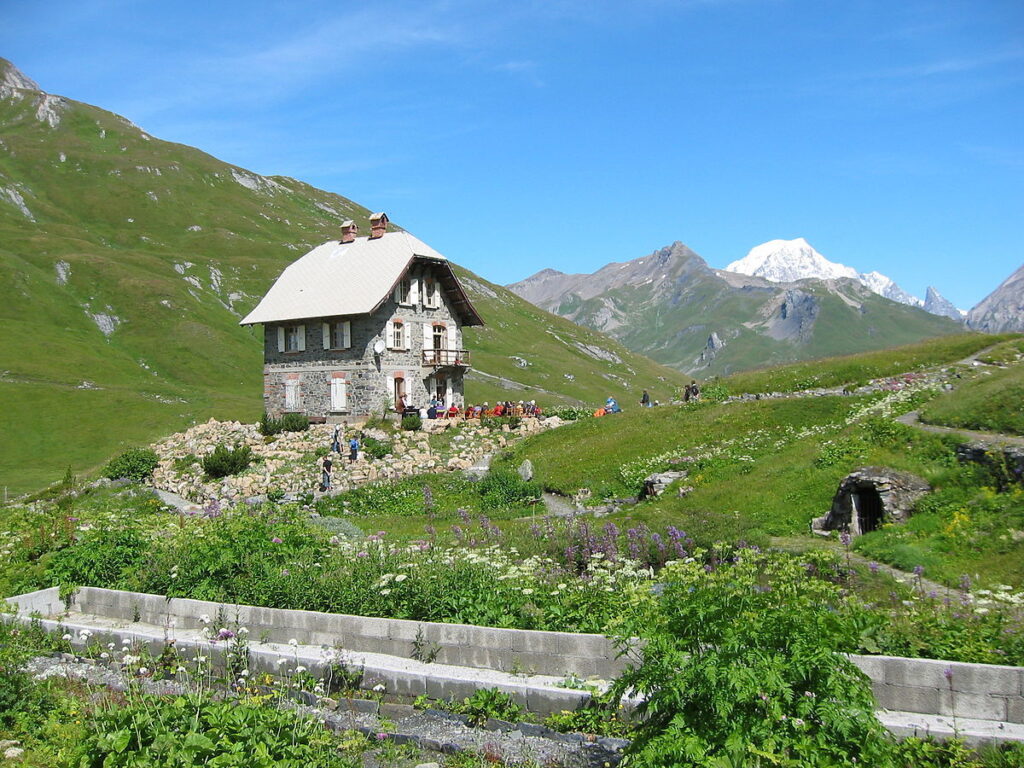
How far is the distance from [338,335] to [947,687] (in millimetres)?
42567

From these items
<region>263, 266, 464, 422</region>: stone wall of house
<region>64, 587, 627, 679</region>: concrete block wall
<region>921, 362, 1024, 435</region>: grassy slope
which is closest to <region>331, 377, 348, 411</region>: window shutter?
<region>263, 266, 464, 422</region>: stone wall of house

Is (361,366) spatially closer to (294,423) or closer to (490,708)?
(294,423)

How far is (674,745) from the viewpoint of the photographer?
22.6ft

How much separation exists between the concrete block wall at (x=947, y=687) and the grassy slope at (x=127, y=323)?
197 ft

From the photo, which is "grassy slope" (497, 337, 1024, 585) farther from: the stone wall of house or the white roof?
the white roof

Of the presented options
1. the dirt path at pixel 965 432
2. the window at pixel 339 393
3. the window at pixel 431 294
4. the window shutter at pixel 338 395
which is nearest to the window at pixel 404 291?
the window at pixel 431 294

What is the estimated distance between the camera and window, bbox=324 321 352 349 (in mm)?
47594

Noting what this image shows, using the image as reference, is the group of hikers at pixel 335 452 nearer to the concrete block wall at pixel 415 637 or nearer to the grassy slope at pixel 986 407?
the concrete block wall at pixel 415 637

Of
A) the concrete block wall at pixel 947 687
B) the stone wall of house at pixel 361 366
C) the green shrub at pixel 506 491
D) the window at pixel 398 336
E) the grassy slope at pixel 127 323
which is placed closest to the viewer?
the concrete block wall at pixel 947 687

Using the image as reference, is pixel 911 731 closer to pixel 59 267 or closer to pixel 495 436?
pixel 495 436

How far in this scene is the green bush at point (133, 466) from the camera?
40219 mm

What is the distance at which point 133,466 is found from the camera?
132ft

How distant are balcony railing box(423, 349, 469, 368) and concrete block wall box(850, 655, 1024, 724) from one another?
42.2 meters

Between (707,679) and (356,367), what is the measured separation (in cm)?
4194
